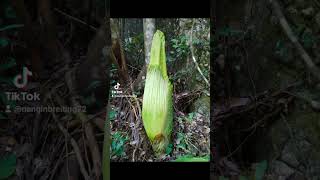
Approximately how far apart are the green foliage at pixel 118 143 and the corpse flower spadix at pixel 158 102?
24 centimetres

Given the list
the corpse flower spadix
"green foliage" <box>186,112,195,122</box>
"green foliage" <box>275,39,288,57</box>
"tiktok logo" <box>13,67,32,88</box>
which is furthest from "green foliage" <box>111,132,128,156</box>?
"green foliage" <box>275,39,288,57</box>

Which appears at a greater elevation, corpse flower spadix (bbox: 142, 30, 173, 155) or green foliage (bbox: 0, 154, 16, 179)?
corpse flower spadix (bbox: 142, 30, 173, 155)

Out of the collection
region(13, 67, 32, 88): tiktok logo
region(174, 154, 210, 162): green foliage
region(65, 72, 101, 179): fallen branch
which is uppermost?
region(13, 67, 32, 88): tiktok logo

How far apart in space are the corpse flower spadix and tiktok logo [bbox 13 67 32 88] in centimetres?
131

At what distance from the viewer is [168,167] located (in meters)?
3.45

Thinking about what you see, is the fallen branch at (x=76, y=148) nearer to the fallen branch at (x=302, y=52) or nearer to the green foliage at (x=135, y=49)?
the green foliage at (x=135, y=49)

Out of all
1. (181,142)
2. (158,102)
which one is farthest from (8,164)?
(181,142)

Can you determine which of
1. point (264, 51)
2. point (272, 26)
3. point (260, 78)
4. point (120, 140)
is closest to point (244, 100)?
point (260, 78)

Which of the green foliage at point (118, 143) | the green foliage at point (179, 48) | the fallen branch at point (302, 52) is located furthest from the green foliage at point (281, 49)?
the green foliage at point (118, 143)

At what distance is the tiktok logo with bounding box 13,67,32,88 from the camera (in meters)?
2.39

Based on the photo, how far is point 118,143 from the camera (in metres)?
3.58

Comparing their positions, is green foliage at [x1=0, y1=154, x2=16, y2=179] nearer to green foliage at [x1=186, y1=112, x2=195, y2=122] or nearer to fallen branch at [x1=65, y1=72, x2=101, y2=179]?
fallen branch at [x1=65, y1=72, x2=101, y2=179]

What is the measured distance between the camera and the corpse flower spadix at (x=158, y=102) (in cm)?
348

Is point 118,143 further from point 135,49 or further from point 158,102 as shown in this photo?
point 135,49
